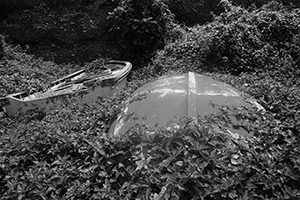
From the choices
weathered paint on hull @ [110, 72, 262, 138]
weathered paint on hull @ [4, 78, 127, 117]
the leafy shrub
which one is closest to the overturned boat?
weathered paint on hull @ [4, 78, 127, 117]

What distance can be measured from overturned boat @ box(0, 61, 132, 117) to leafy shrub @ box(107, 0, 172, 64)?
1.50 metres

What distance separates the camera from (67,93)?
15.0 feet

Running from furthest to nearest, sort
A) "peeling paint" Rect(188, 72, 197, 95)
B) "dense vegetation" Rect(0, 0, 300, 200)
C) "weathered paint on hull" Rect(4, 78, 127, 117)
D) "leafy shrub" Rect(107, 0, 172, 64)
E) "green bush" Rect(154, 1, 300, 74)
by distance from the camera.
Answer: "leafy shrub" Rect(107, 0, 172, 64) → "green bush" Rect(154, 1, 300, 74) → "weathered paint on hull" Rect(4, 78, 127, 117) → "peeling paint" Rect(188, 72, 197, 95) → "dense vegetation" Rect(0, 0, 300, 200)

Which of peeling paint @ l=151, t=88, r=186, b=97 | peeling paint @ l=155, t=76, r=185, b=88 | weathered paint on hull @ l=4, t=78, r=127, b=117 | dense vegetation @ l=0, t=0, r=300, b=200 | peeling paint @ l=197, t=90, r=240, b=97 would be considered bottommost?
weathered paint on hull @ l=4, t=78, r=127, b=117

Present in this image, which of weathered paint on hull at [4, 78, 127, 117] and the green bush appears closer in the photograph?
weathered paint on hull at [4, 78, 127, 117]

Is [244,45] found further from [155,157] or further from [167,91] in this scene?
[155,157]

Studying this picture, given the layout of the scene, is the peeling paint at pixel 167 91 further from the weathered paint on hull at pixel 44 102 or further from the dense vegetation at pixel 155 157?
the weathered paint on hull at pixel 44 102

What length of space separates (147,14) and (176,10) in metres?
1.66

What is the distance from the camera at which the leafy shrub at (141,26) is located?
6.46 metres

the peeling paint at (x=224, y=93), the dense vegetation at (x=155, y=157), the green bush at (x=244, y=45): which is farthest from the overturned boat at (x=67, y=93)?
the peeling paint at (x=224, y=93)

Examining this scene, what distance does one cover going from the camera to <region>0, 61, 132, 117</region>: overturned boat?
4.41 m

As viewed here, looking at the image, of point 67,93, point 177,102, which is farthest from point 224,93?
point 67,93

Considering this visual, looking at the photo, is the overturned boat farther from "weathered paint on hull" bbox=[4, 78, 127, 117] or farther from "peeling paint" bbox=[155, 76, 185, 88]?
"peeling paint" bbox=[155, 76, 185, 88]

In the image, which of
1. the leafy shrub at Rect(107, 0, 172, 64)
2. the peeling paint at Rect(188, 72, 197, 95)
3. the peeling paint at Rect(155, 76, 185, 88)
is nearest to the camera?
the peeling paint at Rect(188, 72, 197, 95)
